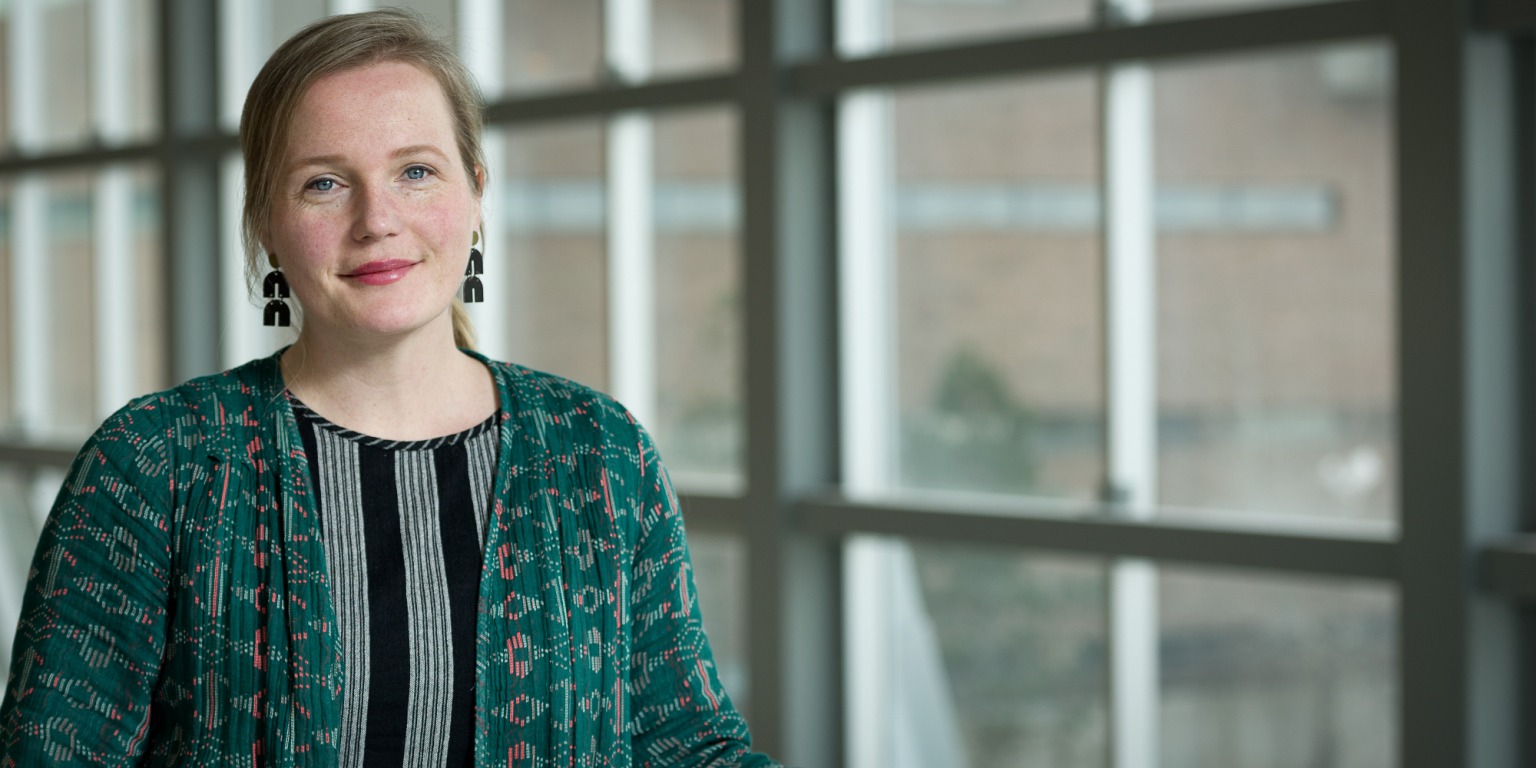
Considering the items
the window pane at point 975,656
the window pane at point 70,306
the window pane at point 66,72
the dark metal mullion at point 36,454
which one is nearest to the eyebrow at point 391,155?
the window pane at point 975,656

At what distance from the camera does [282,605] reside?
4.26 feet

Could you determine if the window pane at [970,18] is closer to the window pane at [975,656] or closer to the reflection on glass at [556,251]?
the reflection on glass at [556,251]

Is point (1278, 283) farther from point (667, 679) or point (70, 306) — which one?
point (70, 306)

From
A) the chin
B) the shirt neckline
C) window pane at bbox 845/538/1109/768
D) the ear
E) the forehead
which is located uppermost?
the forehead

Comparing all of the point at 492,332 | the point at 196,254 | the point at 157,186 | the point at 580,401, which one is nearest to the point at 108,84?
the point at 157,186

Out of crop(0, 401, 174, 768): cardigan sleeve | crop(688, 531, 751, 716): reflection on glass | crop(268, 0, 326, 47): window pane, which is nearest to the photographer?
crop(0, 401, 174, 768): cardigan sleeve

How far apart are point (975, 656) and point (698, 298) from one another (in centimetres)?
138

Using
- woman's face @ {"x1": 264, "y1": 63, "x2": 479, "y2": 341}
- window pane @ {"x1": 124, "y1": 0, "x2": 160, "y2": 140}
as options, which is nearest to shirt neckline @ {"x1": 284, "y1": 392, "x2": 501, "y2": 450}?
woman's face @ {"x1": 264, "y1": 63, "x2": 479, "y2": 341}

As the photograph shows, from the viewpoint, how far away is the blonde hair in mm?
1338

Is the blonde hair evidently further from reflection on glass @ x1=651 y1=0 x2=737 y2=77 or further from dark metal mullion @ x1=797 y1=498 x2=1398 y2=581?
reflection on glass @ x1=651 y1=0 x2=737 y2=77

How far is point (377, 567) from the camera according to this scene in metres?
1.36

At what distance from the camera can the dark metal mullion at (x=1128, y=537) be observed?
2.94m

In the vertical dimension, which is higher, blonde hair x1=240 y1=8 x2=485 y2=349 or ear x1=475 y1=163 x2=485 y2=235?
blonde hair x1=240 y1=8 x2=485 y2=349

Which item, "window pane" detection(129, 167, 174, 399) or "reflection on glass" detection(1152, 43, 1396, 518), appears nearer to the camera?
"reflection on glass" detection(1152, 43, 1396, 518)
